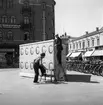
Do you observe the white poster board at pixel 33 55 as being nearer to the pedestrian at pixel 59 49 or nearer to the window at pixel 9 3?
the pedestrian at pixel 59 49

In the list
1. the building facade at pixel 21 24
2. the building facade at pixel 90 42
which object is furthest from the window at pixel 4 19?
the building facade at pixel 90 42

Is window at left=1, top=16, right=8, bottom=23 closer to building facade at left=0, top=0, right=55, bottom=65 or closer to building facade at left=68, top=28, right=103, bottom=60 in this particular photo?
building facade at left=0, top=0, right=55, bottom=65

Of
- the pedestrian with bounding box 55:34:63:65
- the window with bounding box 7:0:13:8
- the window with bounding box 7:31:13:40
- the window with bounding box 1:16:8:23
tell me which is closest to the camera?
the pedestrian with bounding box 55:34:63:65

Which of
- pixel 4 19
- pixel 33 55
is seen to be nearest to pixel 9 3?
pixel 4 19

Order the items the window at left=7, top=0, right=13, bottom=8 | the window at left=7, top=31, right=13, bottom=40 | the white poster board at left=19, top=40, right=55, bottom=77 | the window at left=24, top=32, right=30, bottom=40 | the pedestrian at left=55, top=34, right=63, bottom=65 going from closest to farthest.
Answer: the pedestrian at left=55, top=34, right=63, bottom=65 → the white poster board at left=19, top=40, right=55, bottom=77 → the window at left=7, top=31, right=13, bottom=40 → the window at left=24, top=32, right=30, bottom=40 → the window at left=7, top=0, right=13, bottom=8

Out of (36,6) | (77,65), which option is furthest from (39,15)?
(77,65)

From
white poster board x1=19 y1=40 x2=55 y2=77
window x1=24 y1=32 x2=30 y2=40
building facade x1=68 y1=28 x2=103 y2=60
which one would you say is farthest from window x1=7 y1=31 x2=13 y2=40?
white poster board x1=19 y1=40 x2=55 y2=77

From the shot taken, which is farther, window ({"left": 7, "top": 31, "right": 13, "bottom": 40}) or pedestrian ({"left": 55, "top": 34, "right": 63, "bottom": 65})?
window ({"left": 7, "top": 31, "right": 13, "bottom": 40})

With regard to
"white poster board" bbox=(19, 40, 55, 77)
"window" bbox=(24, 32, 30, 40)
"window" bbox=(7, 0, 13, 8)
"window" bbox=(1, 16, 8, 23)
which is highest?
"window" bbox=(7, 0, 13, 8)

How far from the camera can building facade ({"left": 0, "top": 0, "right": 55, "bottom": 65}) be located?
124ft

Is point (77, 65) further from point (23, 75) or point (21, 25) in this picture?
point (21, 25)

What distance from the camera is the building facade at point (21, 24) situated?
124ft

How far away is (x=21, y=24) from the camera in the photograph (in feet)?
126

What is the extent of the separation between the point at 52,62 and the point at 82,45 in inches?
1743
